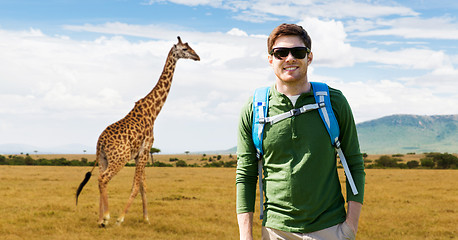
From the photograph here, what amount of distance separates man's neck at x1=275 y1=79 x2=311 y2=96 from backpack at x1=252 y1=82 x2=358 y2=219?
0.06 metres

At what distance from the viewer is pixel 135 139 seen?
11.8m

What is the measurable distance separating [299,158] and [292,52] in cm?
75

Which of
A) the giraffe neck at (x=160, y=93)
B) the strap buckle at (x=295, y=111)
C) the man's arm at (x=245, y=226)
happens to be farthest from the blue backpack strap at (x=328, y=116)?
the giraffe neck at (x=160, y=93)

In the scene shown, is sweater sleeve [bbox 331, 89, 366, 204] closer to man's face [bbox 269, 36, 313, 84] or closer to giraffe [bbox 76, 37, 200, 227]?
man's face [bbox 269, 36, 313, 84]

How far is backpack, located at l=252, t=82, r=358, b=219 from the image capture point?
3.11 m

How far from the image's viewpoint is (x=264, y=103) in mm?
3191

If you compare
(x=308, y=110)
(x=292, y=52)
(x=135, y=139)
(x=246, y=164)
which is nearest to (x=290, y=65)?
(x=292, y=52)

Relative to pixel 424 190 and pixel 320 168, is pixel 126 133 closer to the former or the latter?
pixel 320 168

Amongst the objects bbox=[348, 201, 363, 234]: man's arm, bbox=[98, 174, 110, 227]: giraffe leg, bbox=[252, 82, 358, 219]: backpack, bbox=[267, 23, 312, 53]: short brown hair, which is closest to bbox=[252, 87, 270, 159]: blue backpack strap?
bbox=[252, 82, 358, 219]: backpack

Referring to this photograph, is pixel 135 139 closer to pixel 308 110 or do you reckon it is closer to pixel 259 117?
pixel 259 117

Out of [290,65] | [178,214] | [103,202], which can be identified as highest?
[290,65]

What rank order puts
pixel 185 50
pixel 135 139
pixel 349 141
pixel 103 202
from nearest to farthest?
pixel 349 141, pixel 103 202, pixel 135 139, pixel 185 50

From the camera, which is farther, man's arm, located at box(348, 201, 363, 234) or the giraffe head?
the giraffe head

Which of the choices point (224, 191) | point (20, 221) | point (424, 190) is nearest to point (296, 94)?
point (20, 221)
